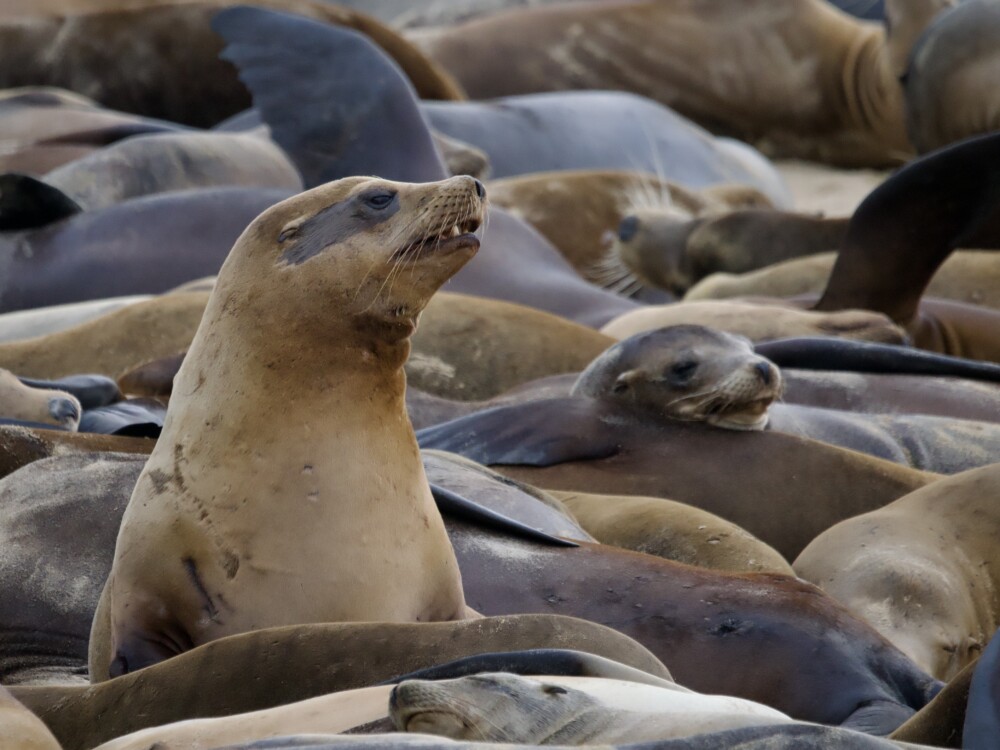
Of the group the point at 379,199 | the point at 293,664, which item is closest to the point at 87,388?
the point at 379,199

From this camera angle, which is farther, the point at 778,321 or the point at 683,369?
the point at 778,321

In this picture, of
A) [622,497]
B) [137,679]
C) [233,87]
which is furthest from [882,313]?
[233,87]

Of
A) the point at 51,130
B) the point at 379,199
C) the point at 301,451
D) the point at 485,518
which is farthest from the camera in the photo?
the point at 51,130

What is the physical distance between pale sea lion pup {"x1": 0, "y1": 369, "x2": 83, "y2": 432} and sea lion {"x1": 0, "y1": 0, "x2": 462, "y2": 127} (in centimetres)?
560

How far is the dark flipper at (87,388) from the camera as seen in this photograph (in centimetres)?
479

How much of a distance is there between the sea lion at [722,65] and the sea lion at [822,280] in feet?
17.2

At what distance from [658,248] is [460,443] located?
3840 mm

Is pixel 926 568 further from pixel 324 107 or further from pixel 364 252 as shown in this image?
pixel 324 107

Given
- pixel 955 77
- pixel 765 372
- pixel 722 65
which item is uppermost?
pixel 765 372

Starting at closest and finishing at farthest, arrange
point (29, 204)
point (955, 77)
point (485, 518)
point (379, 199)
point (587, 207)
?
point (379, 199) → point (485, 518) → point (29, 204) → point (587, 207) → point (955, 77)

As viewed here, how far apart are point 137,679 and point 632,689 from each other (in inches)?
32.1

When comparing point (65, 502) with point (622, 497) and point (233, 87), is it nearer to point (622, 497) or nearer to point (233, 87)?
point (622, 497)

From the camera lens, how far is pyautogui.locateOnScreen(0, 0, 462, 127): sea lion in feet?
32.6

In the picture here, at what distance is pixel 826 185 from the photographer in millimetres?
12094
